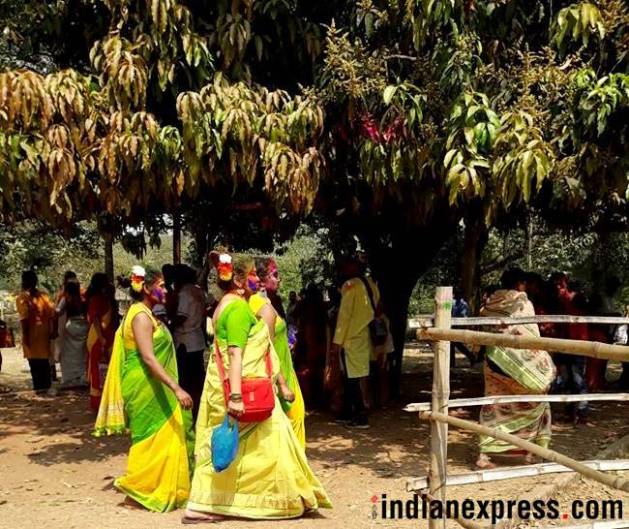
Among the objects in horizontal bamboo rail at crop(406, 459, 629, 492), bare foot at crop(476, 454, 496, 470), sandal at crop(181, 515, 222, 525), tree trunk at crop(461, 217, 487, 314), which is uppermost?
tree trunk at crop(461, 217, 487, 314)

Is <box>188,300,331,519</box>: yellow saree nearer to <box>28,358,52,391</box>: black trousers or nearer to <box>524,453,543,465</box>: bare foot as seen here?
<box>524,453,543,465</box>: bare foot

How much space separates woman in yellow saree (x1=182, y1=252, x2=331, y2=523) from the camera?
177 inches

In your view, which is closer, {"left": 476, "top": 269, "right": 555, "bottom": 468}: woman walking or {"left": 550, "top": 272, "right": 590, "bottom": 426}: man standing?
{"left": 476, "top": 269, "right": 555, "bottom": 468}: woman walking

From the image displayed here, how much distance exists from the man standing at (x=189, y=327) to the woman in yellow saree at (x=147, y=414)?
230 cm

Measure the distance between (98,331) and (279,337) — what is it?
139 inches

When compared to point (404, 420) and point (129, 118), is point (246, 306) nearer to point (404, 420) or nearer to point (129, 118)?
point (129, 118)

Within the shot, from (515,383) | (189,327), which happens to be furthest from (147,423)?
(515,383)

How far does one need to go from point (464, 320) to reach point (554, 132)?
199 centimetres

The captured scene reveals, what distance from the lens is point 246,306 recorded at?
179 inches

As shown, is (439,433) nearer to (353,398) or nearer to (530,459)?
(530,459)

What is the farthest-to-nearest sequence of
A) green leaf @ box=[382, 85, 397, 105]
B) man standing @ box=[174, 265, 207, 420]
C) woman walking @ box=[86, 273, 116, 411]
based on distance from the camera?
woman walking @ box=[86, 273, 116, 411], man standing @ box=[174, 265, 207, 420], green leaf @ box=[382, 85, 397, 105]

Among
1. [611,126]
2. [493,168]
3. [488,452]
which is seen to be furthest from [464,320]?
[611,126]

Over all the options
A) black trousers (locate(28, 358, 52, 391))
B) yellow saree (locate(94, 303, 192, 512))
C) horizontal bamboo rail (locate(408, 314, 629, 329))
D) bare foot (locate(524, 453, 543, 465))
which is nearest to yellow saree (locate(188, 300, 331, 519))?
yellow saree (locate(94, 303, 192, 512))

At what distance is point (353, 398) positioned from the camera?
7422 mm
